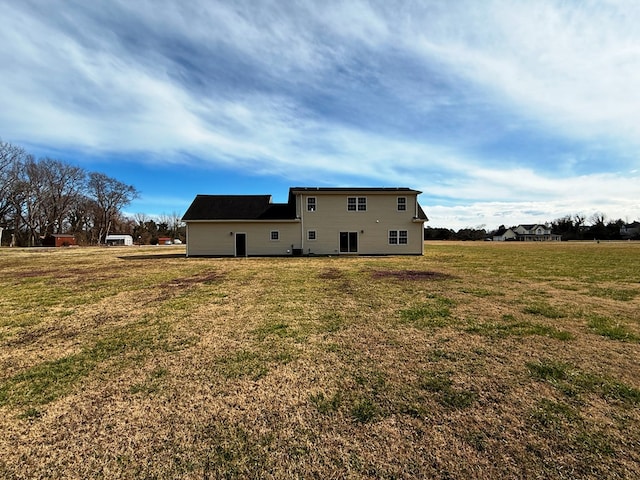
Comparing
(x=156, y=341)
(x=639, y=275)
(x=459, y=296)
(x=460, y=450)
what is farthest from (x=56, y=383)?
(x=639, y=275)

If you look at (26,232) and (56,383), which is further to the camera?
(26,232)

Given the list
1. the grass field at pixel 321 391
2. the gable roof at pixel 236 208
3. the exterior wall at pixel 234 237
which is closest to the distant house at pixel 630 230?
the exterior wall at pixel 234 237

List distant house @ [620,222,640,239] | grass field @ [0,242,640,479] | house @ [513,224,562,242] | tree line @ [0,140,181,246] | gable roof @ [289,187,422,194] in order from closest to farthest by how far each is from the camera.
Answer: grass field @ [0,242,640,479] → gable roof @ [289,187,422,194] → tree line @ [0,140,181,246] → distant house @ [620,222,640,239] → house @ [513,224,562,242]

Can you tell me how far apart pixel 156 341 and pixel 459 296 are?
680 cm

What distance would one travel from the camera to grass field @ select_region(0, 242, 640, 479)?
91.4 inches

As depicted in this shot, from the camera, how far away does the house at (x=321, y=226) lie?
2266cm

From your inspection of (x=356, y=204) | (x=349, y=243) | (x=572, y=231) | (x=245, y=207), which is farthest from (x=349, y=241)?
(x=572, y=231)

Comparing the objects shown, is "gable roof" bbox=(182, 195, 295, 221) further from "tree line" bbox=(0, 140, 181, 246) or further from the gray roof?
"tree line" bbox=(0, 140, 181, 246)

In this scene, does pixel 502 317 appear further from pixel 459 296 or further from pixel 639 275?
pixel 639 275

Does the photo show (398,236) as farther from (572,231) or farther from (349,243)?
(572,231)

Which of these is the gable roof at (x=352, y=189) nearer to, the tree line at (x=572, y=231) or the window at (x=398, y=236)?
the window at (x=398, y=236)

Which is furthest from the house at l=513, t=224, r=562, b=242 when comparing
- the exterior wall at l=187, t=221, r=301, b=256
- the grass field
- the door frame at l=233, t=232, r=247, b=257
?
the grass field

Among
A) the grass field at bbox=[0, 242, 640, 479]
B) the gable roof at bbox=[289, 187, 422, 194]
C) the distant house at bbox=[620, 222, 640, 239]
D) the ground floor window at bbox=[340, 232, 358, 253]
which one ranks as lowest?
the grass field at bbox=[0, 242, 640, 479]

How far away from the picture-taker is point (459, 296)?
26.0 feet
